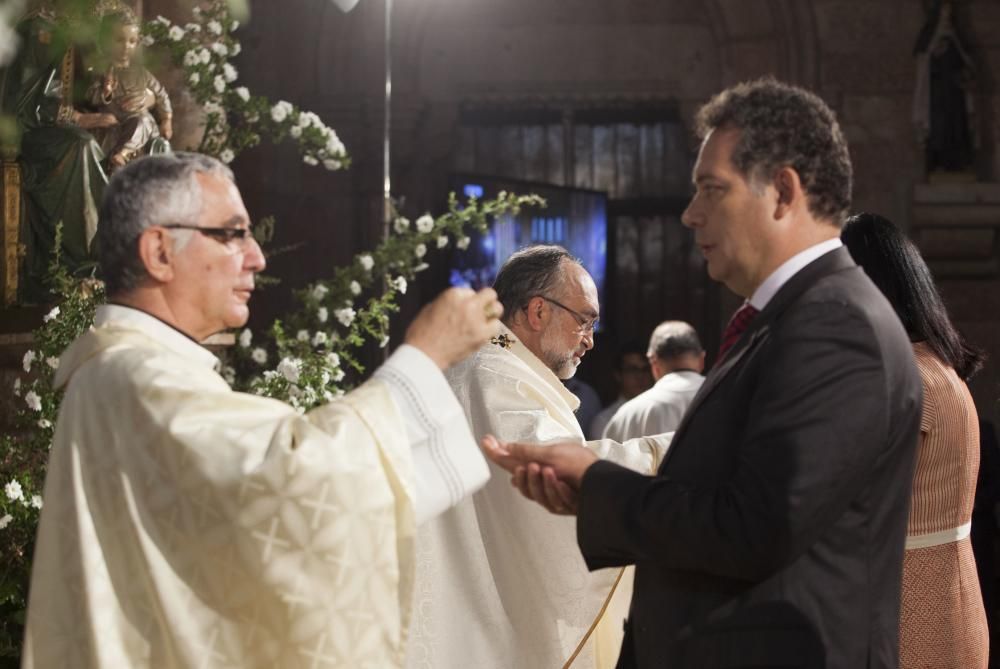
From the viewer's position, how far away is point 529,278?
378 cm

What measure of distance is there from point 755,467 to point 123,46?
12.1ft

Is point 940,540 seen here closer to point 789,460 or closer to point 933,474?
point 933,474

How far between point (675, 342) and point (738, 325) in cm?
391

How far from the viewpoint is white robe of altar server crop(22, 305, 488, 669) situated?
6.97 feet

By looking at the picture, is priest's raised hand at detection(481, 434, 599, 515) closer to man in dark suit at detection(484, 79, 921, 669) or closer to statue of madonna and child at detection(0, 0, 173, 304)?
man in dark suit at detection(484, 79, 921, 669)

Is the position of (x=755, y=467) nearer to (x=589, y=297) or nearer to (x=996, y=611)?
(x=589, y=297)

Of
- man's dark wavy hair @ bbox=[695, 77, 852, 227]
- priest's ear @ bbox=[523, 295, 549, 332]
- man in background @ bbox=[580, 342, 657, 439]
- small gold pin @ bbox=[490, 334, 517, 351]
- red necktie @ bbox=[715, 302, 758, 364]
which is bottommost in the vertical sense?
man in background @ bbox=[580, 342, 657, 439]

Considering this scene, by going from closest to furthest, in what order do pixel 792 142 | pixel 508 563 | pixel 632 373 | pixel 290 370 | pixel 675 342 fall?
1. pixel 792 142
2. pixel 508 563
3. pixel 290 370
4. pixel 675 342
5. pixel 632 373

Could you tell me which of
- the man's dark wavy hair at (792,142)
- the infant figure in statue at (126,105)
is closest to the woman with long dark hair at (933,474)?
the man's dark wavy hair at (792,142)

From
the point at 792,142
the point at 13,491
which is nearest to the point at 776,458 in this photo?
the point at 792,142

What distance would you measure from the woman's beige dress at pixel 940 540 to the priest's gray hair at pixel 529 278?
1043mm

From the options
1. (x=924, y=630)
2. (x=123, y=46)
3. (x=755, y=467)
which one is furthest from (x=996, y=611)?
(x=755, y=467)

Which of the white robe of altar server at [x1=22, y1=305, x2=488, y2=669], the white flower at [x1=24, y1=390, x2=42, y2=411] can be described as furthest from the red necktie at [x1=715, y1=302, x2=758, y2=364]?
the white flower at [x1=24, y1=390, x2=42, y2=411]

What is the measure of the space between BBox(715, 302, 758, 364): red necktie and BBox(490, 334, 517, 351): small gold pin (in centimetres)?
146
